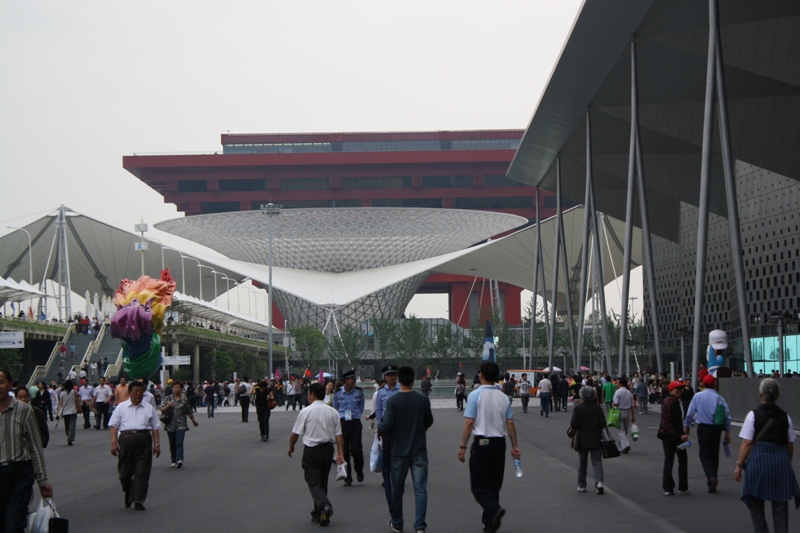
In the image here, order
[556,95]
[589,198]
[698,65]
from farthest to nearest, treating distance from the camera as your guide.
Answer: [589,198] < [556,95] < [698,65]

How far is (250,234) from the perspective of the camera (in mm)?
81562

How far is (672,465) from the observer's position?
12.3 m

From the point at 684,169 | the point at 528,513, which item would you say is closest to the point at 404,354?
the point at 684,169

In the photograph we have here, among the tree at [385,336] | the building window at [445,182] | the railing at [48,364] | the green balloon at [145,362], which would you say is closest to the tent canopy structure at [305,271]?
the tree at [385,336]

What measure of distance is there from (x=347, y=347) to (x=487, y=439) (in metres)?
72.1

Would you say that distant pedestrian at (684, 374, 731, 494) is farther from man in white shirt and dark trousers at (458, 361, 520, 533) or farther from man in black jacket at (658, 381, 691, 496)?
man in white shirt and dark trousers at (458, 361, 520, 533)

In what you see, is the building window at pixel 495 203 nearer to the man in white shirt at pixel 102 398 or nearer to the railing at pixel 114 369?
the railing at pixel 114 369

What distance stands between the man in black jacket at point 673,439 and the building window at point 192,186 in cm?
12232

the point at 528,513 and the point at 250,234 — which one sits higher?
the point at 250,234

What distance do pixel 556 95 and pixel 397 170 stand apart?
93.3 metres

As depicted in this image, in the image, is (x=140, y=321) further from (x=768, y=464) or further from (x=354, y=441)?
(x=768, y=464)

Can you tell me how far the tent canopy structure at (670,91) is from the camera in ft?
95.7

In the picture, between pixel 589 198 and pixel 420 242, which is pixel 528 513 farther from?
pixel 420 242

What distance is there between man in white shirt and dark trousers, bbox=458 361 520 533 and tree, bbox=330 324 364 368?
71595 mm
